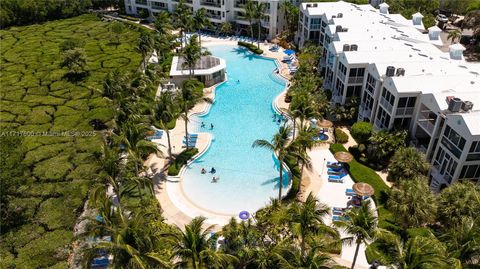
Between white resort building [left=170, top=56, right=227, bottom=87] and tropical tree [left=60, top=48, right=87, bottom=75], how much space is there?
1521cm

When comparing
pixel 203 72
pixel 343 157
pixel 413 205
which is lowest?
pixel 343 157

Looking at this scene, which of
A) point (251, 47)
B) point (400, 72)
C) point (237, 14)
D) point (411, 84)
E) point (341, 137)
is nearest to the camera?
point (411, 84)

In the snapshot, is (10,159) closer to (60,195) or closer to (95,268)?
(60,195)

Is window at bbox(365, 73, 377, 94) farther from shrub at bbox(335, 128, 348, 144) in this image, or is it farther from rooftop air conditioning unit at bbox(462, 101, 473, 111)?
rooftop air conditioning unit at bbox(462, 101, 473, 111)

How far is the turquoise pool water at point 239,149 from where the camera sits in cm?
3650

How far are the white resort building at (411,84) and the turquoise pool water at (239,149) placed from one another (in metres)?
10.6

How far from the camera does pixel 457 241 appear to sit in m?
22.1

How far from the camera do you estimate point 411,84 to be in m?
38.3

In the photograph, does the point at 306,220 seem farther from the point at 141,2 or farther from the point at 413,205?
the point at 141,2

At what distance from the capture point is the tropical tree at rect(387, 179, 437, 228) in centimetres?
2697

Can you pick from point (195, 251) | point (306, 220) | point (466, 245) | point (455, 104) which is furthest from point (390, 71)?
point (195, 251)

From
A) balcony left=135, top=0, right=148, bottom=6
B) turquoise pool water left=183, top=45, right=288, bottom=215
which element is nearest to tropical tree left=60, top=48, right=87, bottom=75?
turquoise pool water left=183, top=45, right=288, bottom=215

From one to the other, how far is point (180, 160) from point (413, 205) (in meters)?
24.1

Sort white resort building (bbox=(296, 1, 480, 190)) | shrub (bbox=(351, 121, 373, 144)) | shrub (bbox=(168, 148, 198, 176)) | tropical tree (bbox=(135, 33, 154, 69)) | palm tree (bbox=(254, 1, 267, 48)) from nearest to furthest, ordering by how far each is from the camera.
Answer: white resort building (bbox=(296, 1, 480, 190)) → shrub (bbox=(168, 148, 198, 176)) → shrub (bbox=(351, 121, 373, 144)) → tropical tree (bbox=(135, 33, 154, 69)) → palm tree (bbox=(254, 1, 267, 48))
